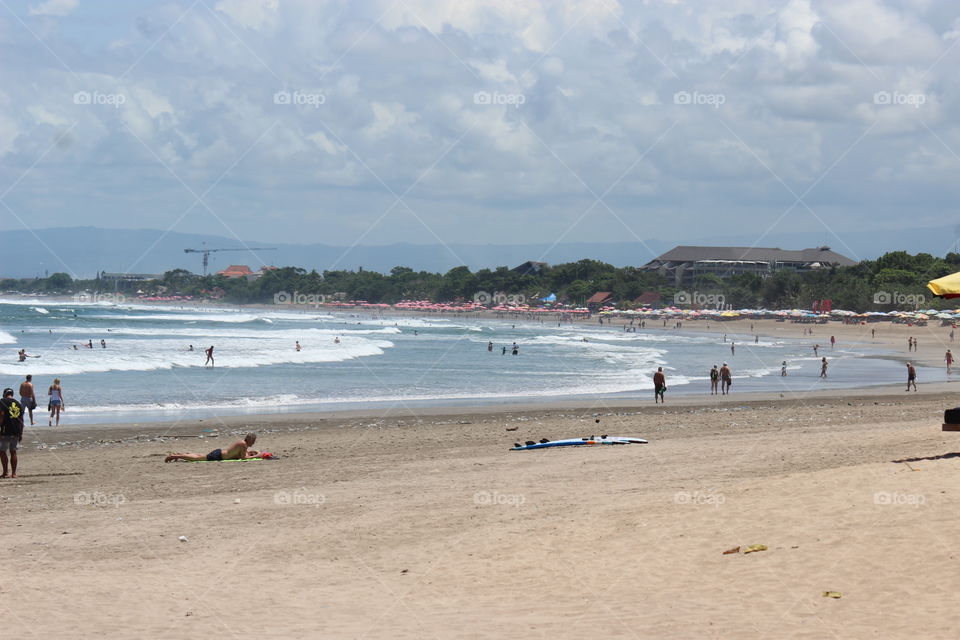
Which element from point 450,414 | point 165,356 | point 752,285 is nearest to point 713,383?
point 450,414

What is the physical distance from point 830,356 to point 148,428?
44.5 meters

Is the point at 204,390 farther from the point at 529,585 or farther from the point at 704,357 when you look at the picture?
the point at 704,357

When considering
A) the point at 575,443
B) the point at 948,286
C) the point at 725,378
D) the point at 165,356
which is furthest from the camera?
the point at 165,356

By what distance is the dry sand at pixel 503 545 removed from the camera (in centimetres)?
695

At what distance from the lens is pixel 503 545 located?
9078 millimetres

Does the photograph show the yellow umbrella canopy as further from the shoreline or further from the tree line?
the tree line

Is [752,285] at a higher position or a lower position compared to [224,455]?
higher

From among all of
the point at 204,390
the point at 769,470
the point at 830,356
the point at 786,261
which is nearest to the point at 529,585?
the point at 769,470

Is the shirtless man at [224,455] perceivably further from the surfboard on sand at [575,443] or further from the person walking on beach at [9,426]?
the surfboard on sand at [575,443]

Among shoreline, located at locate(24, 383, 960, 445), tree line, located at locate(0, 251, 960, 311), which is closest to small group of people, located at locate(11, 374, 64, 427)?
shoreline, located at locate(24, 383, 960, 445)

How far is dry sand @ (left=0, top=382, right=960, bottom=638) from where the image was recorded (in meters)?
6.95

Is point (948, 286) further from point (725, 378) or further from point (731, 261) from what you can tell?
point (731, 261)

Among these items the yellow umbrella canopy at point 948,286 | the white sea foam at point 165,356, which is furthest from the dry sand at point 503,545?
the white sea foam at point 165,356

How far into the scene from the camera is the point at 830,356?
187 ft
